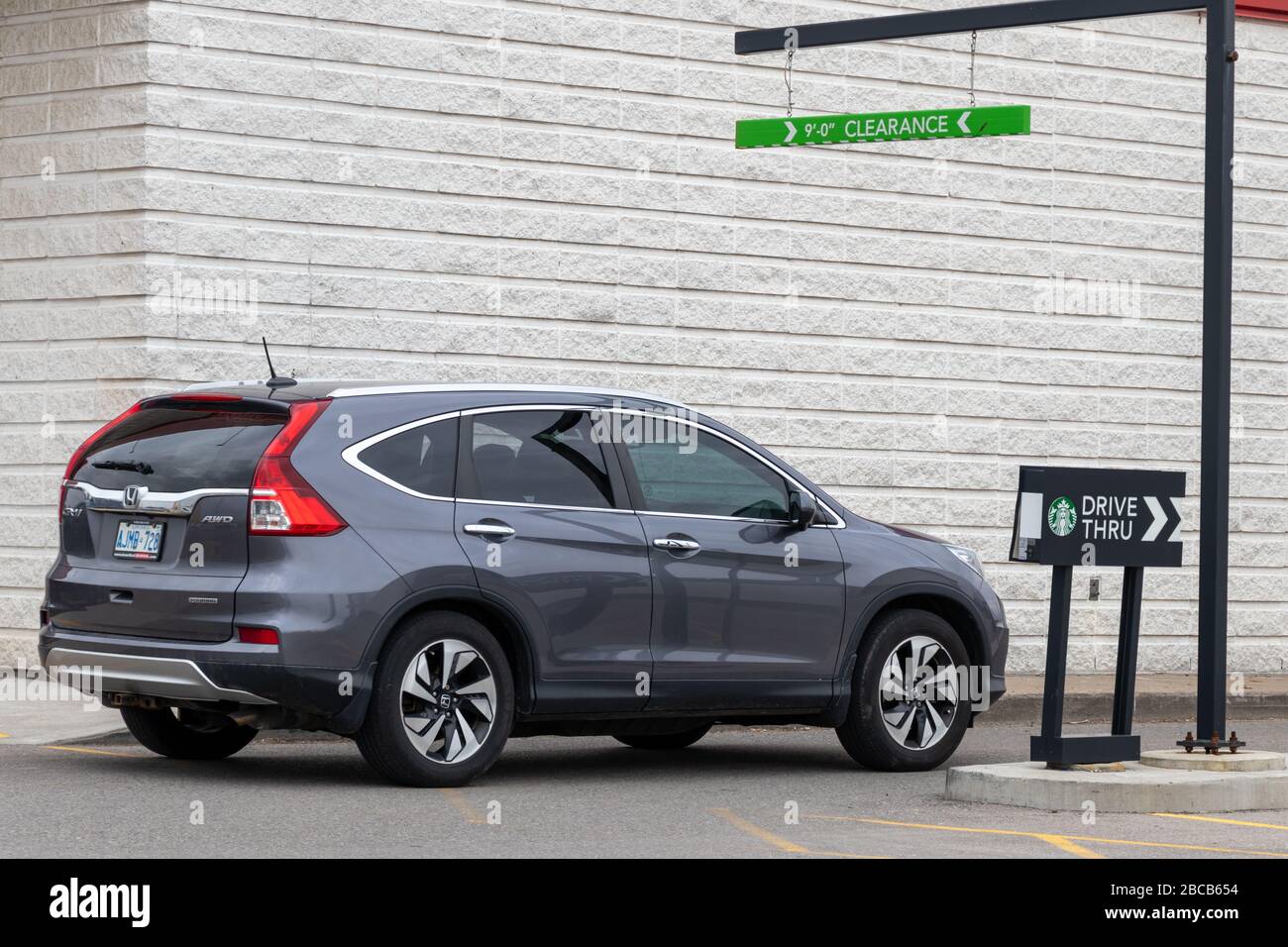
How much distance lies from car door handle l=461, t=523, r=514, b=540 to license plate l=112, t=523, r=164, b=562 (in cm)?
135

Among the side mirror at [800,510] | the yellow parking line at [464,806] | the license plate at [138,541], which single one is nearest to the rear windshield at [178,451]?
the license plate at [138,541]

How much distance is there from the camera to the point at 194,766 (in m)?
10.0

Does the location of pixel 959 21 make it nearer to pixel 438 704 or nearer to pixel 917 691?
pixel 917 691

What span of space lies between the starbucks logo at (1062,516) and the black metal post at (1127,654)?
1.62 feet

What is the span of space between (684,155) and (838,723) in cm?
625

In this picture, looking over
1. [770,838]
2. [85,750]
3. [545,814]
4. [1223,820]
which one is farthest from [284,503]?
[1223,820]

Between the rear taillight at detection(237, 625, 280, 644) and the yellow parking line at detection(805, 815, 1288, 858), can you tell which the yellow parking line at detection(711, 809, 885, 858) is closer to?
the yellow parking line at detection(805, 815, 1288, 858)

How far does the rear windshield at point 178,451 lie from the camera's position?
9.04m

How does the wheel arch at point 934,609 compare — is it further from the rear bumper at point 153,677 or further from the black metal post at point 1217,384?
the rear bumper at point 153,677

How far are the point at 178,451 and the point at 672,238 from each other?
6.89m

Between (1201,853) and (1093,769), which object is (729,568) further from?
(1201,853)

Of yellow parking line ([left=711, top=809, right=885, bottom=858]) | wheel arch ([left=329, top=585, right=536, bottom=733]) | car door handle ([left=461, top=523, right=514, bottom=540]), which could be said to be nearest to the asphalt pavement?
yellow parking line ([left=711, top=809, right=885, bottom=858])

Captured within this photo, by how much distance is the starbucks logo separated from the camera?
9633 mm
